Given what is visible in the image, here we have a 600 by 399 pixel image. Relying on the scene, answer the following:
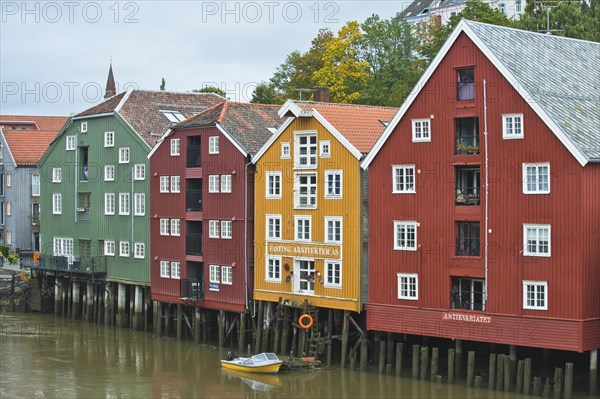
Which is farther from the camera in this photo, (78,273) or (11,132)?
(11,132)

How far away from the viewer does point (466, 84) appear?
4712cm

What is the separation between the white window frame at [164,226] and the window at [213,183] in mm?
4627

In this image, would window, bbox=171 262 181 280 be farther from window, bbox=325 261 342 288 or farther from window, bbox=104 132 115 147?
window, bbox=325 261 342 288

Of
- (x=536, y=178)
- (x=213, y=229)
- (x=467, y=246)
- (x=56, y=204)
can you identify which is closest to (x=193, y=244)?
(x=213, y=229)

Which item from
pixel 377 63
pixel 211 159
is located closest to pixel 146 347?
pixel 211 159

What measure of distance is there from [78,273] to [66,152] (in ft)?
25.9

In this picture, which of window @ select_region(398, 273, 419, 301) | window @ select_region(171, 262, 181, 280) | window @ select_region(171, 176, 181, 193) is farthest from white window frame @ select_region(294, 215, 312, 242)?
window @ select_region(171, 176, 181, 193)

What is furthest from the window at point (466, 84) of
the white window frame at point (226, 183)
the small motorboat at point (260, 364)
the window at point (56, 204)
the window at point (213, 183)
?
the window at point (56, 204)

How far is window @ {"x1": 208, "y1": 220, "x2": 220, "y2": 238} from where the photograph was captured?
197ft

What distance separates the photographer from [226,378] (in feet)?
170

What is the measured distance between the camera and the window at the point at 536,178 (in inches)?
1750

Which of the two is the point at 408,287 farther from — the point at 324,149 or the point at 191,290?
the point at 191,290

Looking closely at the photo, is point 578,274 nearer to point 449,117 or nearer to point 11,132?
point 449,117

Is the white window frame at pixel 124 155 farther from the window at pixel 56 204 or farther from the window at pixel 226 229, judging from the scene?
the window at pixel 226 229
